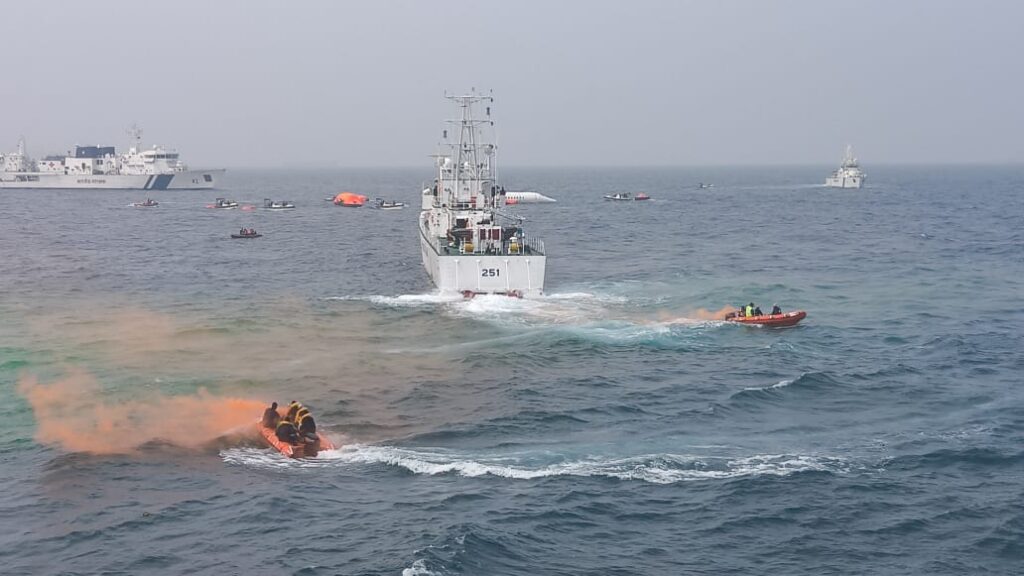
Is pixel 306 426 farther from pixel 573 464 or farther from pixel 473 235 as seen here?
pixel 473 235

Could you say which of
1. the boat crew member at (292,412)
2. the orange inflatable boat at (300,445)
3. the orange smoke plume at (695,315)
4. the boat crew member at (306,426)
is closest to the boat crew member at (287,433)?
the orange inflatable boat at (300,445)

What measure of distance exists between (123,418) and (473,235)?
34.9m

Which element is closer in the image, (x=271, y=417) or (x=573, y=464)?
(x=573, y=464)

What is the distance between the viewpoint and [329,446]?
35188mm

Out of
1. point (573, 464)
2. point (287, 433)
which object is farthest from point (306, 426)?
point (573, 464)

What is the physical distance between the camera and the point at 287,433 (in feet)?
113

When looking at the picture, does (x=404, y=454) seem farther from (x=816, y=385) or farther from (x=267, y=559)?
(x=816, y=385)

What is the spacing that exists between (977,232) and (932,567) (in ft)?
337

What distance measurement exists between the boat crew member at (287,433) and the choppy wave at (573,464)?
0.67 m

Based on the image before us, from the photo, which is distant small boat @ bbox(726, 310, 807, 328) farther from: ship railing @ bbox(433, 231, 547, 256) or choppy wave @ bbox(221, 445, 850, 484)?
choppy wave @ bbox(221, 445, 850, 484)

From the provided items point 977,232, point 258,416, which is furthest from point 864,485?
point 977,232

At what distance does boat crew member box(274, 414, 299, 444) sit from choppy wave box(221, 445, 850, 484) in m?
0.67

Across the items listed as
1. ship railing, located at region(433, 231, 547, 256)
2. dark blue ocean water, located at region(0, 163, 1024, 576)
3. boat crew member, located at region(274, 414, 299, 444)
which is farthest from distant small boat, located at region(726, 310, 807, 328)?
boat crew member, located at region(274, 414, 299, 444)

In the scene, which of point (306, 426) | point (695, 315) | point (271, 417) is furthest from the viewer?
point (695, 315)
